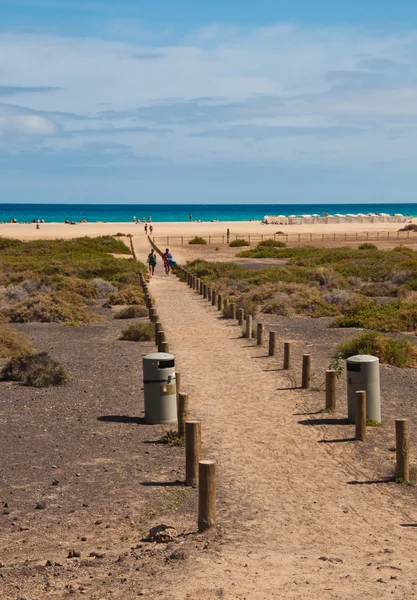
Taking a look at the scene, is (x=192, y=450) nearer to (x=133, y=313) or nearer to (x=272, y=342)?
(x=272, y=342)

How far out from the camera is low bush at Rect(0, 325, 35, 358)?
806 inches

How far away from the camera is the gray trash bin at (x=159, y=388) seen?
14.0 m

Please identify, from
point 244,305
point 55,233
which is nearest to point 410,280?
point 244,305

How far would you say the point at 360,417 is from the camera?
41.7 feet

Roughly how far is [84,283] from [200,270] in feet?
31.3

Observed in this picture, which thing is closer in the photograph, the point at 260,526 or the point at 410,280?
the point at 260,526

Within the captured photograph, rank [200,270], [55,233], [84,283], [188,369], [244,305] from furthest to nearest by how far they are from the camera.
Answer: [55,233] → [200,270] → [84,283] → [244,305] → [188,369]

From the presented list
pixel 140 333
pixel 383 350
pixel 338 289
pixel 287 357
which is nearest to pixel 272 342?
pixel 287 357

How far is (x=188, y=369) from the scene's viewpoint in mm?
18359

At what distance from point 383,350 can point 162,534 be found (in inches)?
454

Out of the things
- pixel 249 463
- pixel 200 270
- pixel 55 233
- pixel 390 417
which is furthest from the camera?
pixel 55 233

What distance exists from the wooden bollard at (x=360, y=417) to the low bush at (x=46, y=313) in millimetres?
15274

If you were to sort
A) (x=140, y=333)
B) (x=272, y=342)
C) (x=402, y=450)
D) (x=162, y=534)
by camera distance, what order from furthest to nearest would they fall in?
(x=140, y=333)
(x=272, y=342)
(x=402, y=450)
(x=162, y=534)

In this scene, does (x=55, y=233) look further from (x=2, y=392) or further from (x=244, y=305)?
(x=2, y=392)
